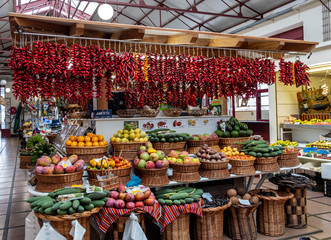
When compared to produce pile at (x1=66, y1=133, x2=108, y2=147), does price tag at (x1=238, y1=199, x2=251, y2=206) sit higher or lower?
lower

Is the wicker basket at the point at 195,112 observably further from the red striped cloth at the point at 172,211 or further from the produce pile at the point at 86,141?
the red striped cloth at the point at 172,211

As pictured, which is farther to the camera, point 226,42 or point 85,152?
point 226,42

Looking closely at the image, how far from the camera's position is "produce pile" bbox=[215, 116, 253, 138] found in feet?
16.3

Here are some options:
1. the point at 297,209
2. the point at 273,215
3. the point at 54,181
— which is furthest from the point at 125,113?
the point at 297,209

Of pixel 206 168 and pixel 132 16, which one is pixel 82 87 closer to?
pixel 206 168

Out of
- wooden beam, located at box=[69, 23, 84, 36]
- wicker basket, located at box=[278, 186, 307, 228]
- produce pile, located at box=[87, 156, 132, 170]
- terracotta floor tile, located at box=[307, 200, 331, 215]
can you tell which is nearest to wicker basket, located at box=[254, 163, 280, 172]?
wicker basket, located at box=[278, 186, 307, 228]

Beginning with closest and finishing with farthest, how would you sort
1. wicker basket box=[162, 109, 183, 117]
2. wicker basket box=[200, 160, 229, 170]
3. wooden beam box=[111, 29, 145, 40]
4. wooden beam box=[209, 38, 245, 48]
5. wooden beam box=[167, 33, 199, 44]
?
wicker basket box=[200, 160, 229, 170]
wooden beam box=[111, 29, 145, 40]
wooden beam box=[167, 33, 199, 44]
wooden beam box=[209, 38, 245, 48]
wicker basket box=[162, 109, 183, 117]

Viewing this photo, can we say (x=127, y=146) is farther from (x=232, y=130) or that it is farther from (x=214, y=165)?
(x=232, y=130)

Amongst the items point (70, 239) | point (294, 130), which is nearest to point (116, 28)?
point (70, 239)

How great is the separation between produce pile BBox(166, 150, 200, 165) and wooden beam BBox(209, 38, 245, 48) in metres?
2.03

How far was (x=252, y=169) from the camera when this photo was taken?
4160 millimetres

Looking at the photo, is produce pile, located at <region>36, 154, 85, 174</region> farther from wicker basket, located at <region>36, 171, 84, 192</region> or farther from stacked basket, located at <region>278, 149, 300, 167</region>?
stacked basket, located at <region>278, 149, 300, 167</region>

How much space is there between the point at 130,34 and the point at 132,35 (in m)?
0.03

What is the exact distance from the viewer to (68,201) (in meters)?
2.73
